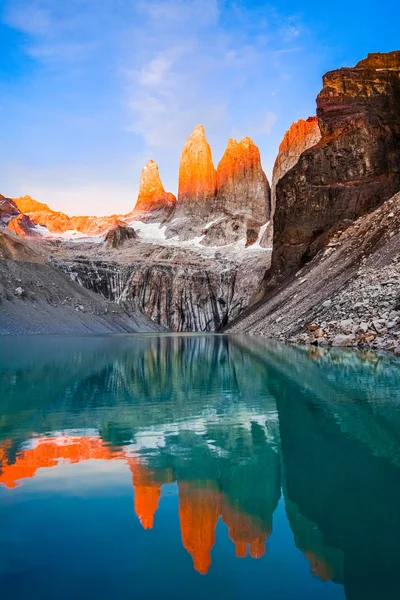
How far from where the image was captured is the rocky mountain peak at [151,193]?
182m

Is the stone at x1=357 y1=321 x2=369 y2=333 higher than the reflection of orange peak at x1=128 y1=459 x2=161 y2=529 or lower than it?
higher

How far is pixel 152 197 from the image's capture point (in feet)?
609

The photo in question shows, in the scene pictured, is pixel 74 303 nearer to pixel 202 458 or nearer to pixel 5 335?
pixel 5 335

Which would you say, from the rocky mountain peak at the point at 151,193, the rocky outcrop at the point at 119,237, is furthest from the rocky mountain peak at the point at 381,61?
the rocky mountain peak at the point at 151,193

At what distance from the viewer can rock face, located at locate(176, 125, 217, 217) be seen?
158500mm

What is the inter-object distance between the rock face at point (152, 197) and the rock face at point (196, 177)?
13.4 metres

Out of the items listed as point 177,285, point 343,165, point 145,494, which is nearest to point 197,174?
point 177,285

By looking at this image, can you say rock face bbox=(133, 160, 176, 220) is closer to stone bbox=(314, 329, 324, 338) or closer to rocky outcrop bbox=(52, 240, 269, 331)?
rocky outcrop bbox=(52, 240, 269, 331)

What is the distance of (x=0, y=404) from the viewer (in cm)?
1138

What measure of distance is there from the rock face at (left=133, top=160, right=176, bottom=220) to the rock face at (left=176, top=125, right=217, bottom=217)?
1339cm

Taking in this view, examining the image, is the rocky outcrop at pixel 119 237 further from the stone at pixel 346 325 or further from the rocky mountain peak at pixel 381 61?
the stone at pixel 346 325

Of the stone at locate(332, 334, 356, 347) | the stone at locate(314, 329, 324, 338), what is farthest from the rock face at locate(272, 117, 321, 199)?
the stone at locate(332, 334, 356, 347)

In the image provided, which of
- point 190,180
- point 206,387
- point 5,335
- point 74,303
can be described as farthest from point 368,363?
point 190,180

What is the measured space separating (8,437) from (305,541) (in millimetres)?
5607
